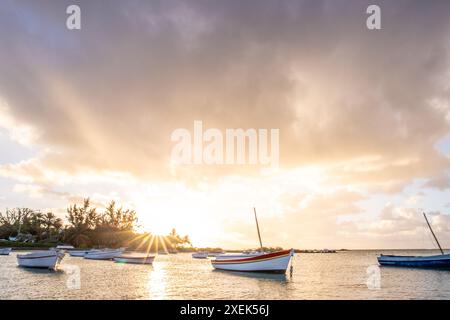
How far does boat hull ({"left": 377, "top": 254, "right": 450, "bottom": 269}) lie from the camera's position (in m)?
56.1

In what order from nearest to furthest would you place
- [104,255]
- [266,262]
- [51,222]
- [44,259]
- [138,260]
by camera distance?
[266,262] < [44,259] < [138,260] < [104,255] < [51,222]

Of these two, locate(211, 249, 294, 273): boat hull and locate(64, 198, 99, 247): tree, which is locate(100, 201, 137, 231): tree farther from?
locate(211, 249, 294, 273): boat hull

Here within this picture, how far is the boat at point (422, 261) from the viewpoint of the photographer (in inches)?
2200

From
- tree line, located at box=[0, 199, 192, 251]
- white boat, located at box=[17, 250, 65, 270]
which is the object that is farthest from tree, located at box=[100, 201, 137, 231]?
white boat, located at box=[17, 250, 65, 270]

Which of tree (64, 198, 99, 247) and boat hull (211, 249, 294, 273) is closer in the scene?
boat hull (211, 249, 294, 273)

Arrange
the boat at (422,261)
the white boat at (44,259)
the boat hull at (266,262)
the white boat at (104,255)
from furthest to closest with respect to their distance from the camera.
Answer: the white boat at (104,255), the boat at (422,261), the white boat at (44,259), the boat hull at (266,262)

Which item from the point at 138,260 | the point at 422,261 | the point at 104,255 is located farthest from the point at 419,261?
the point at 104,255

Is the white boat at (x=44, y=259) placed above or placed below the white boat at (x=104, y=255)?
above

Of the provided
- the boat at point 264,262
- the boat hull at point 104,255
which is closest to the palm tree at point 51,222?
the boat hull at point 104,255

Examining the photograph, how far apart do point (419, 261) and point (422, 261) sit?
1.97ft

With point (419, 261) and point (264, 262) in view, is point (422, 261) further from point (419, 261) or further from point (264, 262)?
point (264, 262)

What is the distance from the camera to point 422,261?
59688 millimetres

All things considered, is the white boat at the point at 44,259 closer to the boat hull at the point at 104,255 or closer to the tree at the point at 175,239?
the boat hull at the point at 104,255
